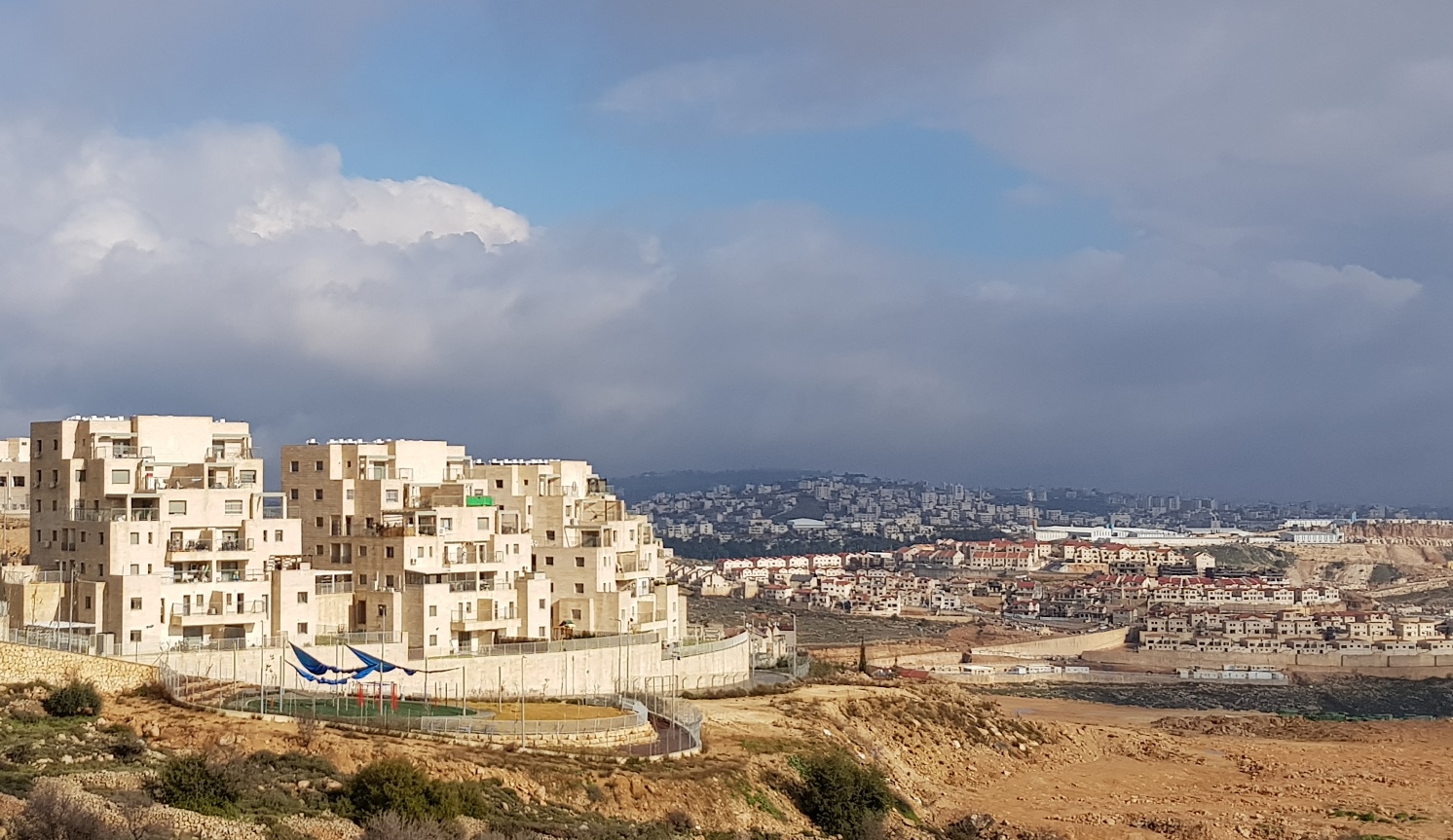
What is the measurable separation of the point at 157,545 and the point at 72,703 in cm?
1010

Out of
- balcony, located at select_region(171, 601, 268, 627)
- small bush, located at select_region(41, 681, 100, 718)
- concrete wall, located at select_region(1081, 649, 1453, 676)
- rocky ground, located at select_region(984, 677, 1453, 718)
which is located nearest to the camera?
small bush, located at select_region(41, 681, 100, 718)

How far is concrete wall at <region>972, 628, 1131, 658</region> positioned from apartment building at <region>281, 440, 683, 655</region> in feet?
216

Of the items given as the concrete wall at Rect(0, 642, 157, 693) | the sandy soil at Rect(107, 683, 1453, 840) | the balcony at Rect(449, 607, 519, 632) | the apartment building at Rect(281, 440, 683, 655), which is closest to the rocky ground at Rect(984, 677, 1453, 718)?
the sandy soil at Rect(107, 683, 1453, 840)

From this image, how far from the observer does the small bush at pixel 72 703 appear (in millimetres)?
37062

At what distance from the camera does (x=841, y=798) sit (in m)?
41.9

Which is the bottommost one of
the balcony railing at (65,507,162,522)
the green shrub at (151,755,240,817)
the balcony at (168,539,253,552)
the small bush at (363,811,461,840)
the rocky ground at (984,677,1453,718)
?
the rocky ground at (984,677,1453,718)

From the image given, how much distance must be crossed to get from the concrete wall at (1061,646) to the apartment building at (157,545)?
8134 centimetres

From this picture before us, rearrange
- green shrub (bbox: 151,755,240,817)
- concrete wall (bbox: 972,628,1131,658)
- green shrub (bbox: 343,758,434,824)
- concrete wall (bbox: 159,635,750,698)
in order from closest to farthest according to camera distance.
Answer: green shrub (bbox: 151,755,240,817)
green shrub (bbox: 343,758,434,824)
concrete wall (bbox: 159,635,750,698)
concrete wall (bbox: 972,628,1131,658)

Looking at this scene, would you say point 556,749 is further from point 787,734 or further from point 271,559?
point 271,559

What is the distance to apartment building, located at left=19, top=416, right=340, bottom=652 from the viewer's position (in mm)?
45688

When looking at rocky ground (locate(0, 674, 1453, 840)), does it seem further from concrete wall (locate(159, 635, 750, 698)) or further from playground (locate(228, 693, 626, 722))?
concrete wall (locate(159, 635, 750, 698))

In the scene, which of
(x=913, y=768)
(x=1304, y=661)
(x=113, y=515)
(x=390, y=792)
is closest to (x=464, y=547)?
(x=113, y=515)

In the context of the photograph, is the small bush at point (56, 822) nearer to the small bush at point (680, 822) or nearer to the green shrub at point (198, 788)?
the green shrub at point (198, 788)

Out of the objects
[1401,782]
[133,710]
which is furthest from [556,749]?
[1401,782]
